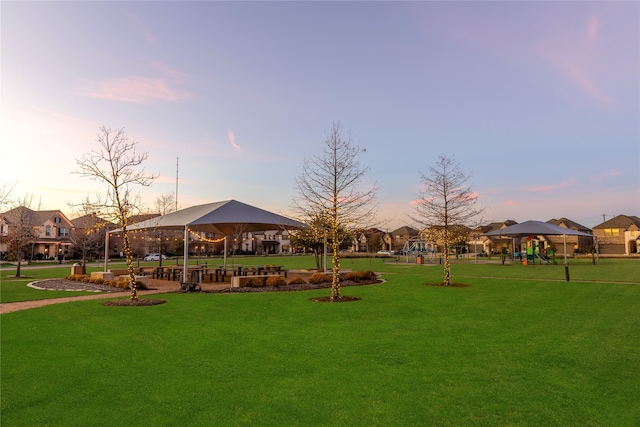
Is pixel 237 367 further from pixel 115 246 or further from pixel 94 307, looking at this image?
Result: pixel 115 246

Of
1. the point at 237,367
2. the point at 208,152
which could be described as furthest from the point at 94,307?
the point at 208,152

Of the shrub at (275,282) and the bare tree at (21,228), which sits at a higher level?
the bare tree at (21,228)

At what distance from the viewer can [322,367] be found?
6.44m

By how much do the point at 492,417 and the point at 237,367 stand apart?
12.7ft

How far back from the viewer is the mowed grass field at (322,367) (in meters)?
4.73

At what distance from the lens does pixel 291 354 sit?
723 centimetres

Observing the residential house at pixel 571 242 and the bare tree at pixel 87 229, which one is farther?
the residential house at pixel 571 242

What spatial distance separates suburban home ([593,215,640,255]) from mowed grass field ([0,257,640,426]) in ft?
242

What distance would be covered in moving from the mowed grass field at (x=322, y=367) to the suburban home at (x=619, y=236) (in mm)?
73711

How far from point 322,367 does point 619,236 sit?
Answer: 289ft

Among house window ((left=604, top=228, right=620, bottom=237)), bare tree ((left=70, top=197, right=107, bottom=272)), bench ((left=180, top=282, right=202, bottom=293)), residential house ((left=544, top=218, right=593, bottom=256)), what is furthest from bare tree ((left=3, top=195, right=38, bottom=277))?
house window ((left=604, top=228, right=620, bottom=237))

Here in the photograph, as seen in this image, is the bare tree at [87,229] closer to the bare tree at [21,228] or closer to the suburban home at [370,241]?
the bare tree at [21,228]

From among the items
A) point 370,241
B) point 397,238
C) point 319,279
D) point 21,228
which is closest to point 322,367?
point 319,279

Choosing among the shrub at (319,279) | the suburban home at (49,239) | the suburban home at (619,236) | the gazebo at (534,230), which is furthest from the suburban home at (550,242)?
the suburban home at (49,239)
